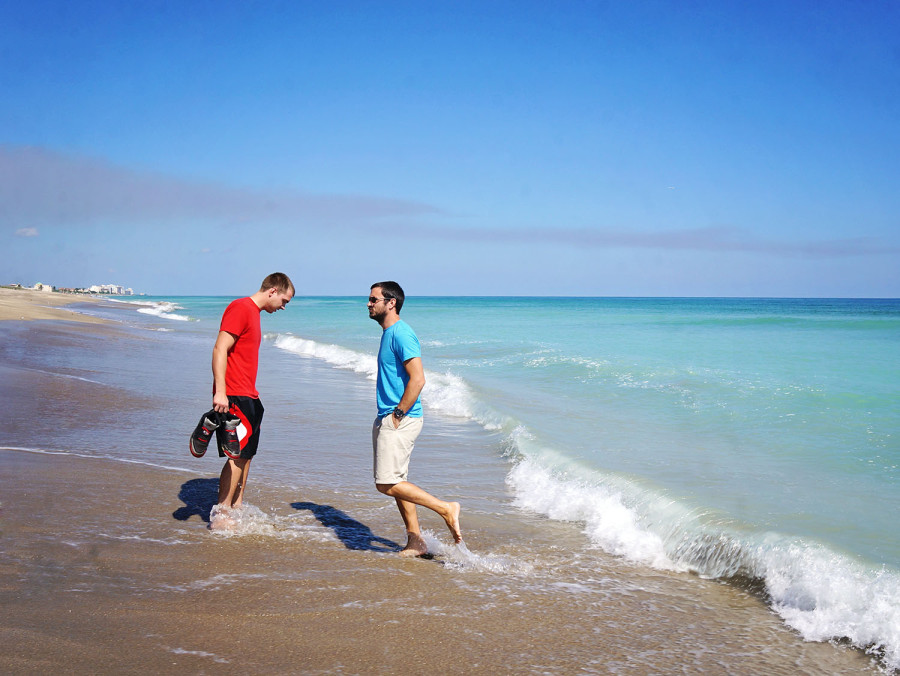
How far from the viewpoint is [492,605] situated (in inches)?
163

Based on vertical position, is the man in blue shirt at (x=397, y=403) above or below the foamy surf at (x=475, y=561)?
above

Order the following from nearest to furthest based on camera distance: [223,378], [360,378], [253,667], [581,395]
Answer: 1. [253,667]
2. [223,378]
3. [581,395]
4. [360,378]

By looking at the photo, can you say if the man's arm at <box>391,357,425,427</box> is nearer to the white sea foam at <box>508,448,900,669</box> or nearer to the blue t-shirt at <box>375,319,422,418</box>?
the blue t-shirt at <box>375,319,422,418</box>

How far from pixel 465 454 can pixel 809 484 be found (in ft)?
12.0

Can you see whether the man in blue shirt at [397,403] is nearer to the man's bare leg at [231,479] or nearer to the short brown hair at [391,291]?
the short brown hair at [391,291]

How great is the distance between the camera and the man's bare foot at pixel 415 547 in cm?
499

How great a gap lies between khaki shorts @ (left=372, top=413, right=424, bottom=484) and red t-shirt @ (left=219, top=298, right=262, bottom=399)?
1015 mm

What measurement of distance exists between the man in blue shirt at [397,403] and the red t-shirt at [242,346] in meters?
0.91

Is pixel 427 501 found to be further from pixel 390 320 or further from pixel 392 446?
pixel 390 320

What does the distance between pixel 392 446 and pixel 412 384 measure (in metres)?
0.47

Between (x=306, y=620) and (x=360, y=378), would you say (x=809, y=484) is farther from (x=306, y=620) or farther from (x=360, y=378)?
(x=360, y=378)

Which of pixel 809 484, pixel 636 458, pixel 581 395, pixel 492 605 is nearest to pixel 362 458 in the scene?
pixel 636 458

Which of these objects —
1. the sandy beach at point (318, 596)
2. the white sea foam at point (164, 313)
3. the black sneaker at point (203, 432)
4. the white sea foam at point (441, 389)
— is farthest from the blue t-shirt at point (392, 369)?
the white sea foam at point (164, 313)

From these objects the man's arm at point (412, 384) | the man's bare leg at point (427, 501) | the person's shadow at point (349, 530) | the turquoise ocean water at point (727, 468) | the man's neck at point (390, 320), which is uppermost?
the man's neck at point (390, 320)
